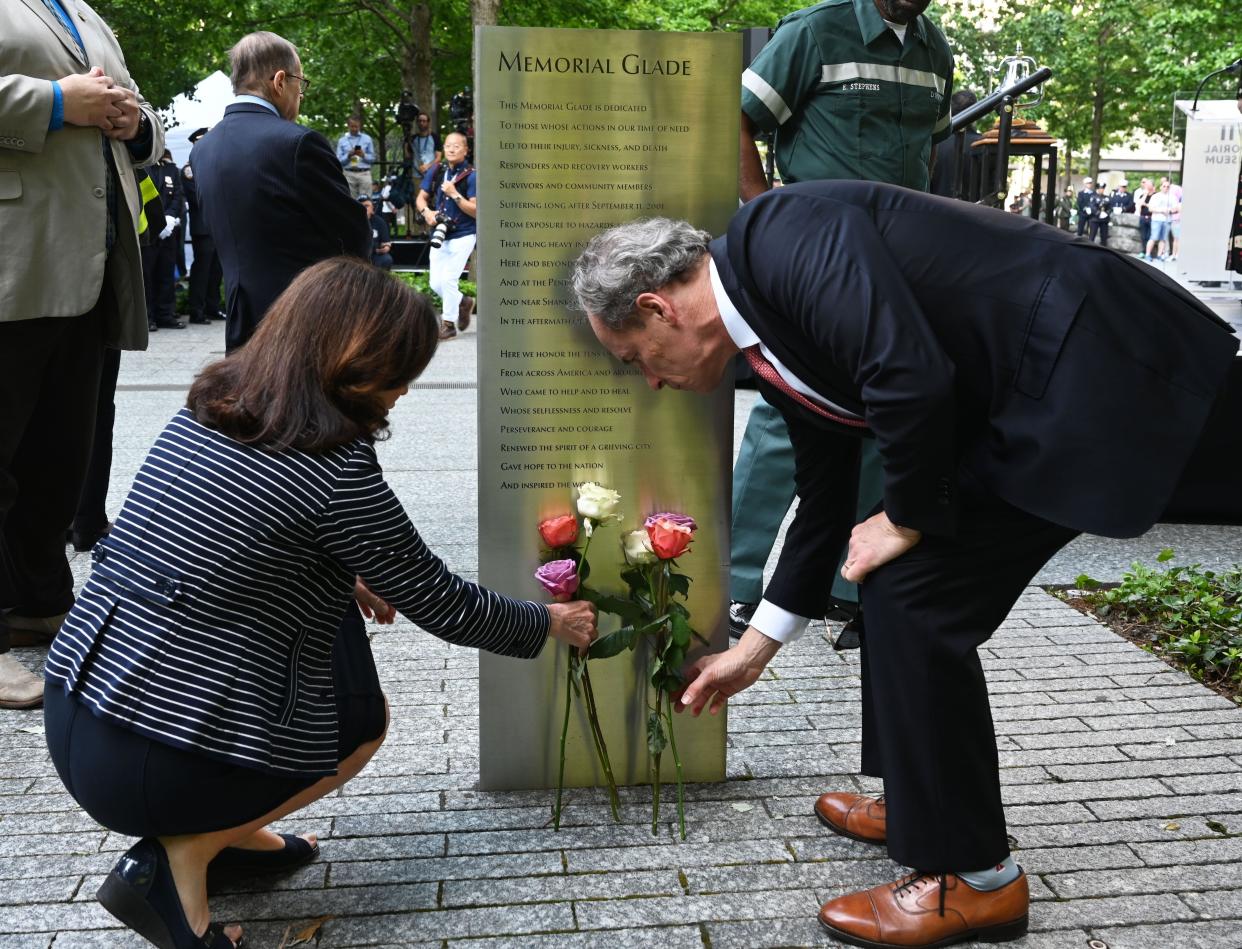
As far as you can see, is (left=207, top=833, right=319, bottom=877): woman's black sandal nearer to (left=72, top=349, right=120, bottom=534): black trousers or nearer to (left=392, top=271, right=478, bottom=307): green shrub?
(left=72, top=349, right=120, bottom=534): black trousers

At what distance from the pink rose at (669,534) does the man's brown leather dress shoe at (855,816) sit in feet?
2.33

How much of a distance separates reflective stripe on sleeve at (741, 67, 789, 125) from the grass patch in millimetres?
2126

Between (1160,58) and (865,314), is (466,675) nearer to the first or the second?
(865,314)

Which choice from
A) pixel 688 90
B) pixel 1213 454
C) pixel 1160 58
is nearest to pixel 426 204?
pixel 1213 454

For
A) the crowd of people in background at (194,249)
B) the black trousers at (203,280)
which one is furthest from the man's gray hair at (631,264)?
the black trousers at (203,280)

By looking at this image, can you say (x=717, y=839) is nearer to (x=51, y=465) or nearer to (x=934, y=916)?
(x=934, y=916)

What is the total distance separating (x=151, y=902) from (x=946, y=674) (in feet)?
4.90

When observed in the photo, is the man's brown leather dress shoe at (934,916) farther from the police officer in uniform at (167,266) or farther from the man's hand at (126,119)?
the police officer in uniform at (167,266)

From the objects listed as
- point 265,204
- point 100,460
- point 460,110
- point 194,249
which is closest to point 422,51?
point 460,110

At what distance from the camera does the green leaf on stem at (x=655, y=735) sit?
3006mm

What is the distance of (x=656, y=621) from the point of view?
116 inches

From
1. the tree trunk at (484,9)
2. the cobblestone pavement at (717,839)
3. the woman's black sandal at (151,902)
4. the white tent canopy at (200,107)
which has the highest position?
the tree trunk at (484,9)

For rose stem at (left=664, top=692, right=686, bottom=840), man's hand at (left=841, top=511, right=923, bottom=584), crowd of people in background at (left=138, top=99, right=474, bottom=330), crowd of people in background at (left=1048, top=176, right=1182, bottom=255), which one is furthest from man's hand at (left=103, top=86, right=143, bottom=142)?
crowd of people in background at (left=1048, top=176, right=1182, bottom=255)

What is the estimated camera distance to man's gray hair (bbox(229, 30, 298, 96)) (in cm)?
465
